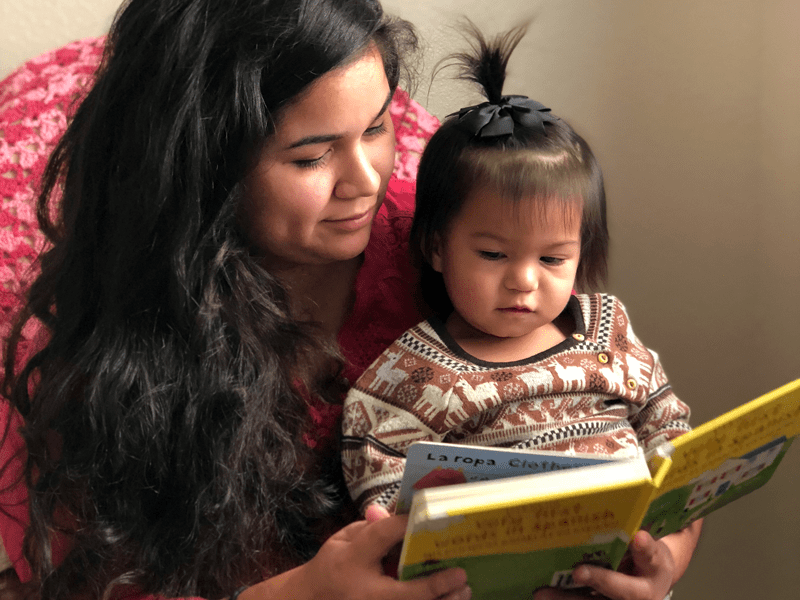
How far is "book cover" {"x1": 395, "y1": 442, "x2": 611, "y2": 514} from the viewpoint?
75cm

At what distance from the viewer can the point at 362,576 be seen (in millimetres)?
874

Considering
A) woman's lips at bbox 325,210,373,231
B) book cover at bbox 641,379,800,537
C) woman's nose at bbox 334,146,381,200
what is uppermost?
woman's nose at bbox 334,146,381,200

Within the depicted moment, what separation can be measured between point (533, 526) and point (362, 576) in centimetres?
24

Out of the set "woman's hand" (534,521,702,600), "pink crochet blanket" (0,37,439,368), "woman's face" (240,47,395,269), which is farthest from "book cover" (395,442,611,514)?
"pink crochet blanket" (0,37,439,368)

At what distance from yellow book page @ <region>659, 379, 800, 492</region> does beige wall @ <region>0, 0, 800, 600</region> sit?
2.86 feet

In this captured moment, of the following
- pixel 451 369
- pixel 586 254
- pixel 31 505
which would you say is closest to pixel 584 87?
pixel 586 254

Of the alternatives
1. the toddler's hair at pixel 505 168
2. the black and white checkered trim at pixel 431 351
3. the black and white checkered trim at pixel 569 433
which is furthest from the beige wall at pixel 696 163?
the black and white checkered trim at pixel 431 351

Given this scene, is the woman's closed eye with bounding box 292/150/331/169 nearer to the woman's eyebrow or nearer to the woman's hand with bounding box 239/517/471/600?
Result: the woman's eyebrow

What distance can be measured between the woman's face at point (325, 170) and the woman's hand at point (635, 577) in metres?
0.52

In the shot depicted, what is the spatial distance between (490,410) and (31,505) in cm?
61

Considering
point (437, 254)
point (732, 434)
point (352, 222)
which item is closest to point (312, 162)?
point (352, 222)

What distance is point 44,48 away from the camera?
1633 mm

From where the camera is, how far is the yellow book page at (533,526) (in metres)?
0.70

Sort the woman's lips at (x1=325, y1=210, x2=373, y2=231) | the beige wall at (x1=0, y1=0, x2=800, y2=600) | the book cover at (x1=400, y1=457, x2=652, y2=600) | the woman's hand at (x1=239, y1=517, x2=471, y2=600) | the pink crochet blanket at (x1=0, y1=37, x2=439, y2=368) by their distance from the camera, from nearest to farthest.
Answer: the book cover at (x1=400, y1=457, x2=652, y2=600)
the woman's hand at (x1=239, y1=517, x2=471, y2=600)
the woman's lips at (x1=325, y1=210, x2=373, y2=231)
the pink crochet blanket at (x1=0, y1=37, x2=439, y2=368)
the beige wall at (x1=0, y1=0, x2=800, y2=600)
